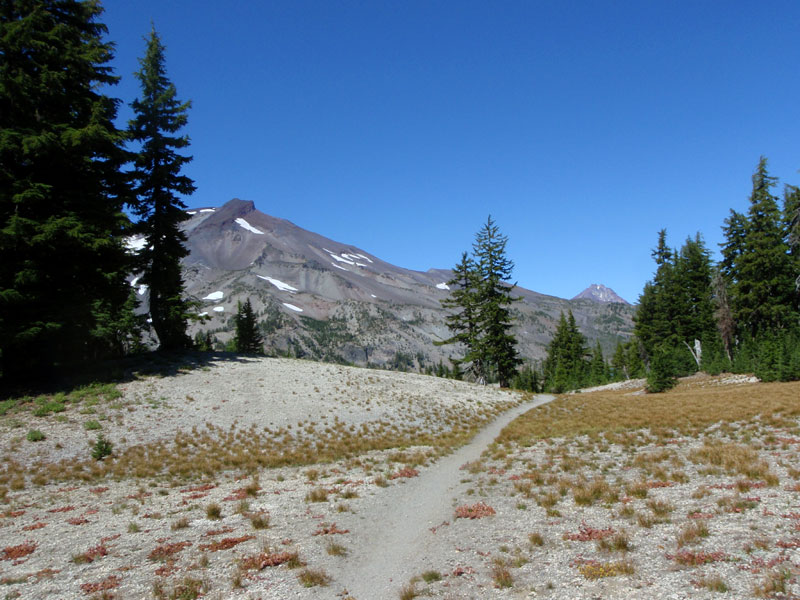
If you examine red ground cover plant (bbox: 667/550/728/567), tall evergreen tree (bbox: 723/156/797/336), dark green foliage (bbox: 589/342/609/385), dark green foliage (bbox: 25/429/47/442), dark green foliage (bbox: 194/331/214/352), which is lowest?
dark green foliage (bbox: 589/342/609/385)

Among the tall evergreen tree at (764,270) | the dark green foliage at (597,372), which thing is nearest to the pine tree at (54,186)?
the tall evergreen tree at (764,270)

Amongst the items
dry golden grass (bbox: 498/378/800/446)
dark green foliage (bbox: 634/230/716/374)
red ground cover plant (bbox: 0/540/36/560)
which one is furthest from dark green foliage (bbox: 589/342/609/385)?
red ground cover plant (bbox: 0/540/36/560)

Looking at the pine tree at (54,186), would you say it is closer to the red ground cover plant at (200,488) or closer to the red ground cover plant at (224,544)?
the red ground cover plant at (200,488)

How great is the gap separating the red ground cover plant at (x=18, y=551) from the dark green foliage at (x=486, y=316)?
38.4m

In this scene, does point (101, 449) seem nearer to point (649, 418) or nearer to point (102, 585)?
point (102, 585)

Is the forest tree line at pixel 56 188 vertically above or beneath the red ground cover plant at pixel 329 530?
above

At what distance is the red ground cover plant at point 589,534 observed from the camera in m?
8.54

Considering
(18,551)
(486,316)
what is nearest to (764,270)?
(486,316)

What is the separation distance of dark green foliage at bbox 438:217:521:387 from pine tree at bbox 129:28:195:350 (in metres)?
27.5

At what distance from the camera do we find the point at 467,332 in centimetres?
4697

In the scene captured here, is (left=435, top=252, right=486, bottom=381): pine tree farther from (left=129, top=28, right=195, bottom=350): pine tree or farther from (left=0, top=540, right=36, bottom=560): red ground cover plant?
(left=0, top=540, right=36, bottom=560): red ground cover plant

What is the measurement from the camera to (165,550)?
30.1 feet

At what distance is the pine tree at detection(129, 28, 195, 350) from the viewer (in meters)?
30.8

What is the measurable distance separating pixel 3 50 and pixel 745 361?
221ft
